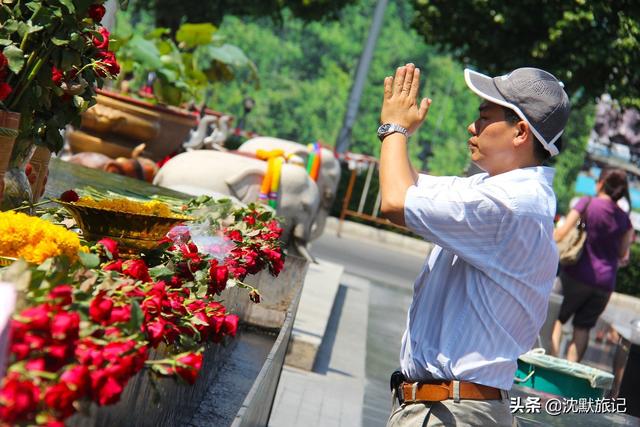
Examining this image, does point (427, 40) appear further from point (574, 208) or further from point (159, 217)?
point (159, 217)

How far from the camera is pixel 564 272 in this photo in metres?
10.1

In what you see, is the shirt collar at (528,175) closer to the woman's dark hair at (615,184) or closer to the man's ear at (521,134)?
the man's ear at (521,134)

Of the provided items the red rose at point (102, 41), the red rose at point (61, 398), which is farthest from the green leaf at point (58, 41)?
the red rose at point (61, 398)

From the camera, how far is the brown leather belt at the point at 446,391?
317 cm

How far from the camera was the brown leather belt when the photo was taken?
317 centimetres

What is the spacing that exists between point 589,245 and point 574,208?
37 cm

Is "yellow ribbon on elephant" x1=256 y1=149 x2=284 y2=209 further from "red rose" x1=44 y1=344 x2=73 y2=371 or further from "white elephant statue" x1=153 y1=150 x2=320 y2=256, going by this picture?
"red rose" x1=44 y1=344 x2=73 y2=371

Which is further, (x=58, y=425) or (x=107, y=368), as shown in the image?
(x=107, y=368)

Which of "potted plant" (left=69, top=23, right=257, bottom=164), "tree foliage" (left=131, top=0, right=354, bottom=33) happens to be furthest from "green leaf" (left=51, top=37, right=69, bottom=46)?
"tree foliage" (left=131, top=0, right=354, bottom=33)

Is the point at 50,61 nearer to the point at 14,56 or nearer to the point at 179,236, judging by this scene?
the point at 14,56

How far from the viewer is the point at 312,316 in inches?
388

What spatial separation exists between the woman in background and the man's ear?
6627mm

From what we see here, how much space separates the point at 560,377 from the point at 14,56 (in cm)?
472

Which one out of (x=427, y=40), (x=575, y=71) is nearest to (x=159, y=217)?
(x=575, y=71)
